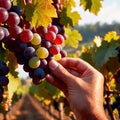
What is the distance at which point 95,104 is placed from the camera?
6.98 feet

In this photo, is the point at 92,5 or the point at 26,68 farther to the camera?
the point at 92,5

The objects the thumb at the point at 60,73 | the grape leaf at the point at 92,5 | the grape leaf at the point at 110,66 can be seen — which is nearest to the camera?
the thumb at the point at 60,73

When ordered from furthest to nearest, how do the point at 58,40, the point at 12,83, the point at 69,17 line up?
the point at 69,17 < the point at 12,83 < the point at 58,40

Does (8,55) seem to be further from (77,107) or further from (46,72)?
(77,107)

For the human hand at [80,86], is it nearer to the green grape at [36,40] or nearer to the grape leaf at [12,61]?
the green grape at [36,40]

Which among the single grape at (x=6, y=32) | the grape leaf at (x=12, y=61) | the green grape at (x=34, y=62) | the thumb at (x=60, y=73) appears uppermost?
the single grape at (x=6, y=32)

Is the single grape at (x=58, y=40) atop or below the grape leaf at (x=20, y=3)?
below

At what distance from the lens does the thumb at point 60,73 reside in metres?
2.24

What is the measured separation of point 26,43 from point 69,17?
69cm

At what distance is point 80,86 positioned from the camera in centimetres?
217

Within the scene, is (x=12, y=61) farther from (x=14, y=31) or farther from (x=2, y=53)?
(x=14, y=31)

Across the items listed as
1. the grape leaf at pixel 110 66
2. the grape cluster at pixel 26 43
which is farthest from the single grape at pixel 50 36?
the grape leaf at pixel 110 66

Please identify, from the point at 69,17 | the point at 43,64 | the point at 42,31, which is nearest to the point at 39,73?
the point at 43,64

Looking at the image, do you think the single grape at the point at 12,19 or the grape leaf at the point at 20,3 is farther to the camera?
the grape leaf at the point at 20,3
